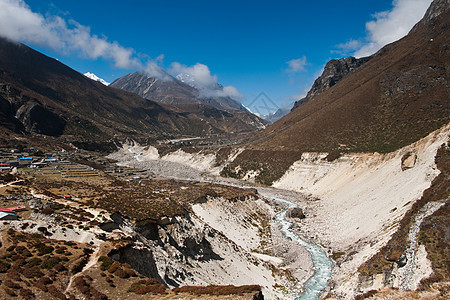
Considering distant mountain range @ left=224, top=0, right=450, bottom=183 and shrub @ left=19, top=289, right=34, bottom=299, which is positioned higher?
distant mountain range @ left=224, top=0, right=450, bottom=183

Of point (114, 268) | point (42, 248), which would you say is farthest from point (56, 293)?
point (42, 248)

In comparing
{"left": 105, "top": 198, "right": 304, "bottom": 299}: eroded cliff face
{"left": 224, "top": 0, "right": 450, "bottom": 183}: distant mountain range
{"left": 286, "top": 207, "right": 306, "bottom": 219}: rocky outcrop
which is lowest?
{"left": 105, "top": 198, "right": 304, "bottom": 299}: eroded cliff face

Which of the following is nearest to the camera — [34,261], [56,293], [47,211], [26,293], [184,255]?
[26,293]

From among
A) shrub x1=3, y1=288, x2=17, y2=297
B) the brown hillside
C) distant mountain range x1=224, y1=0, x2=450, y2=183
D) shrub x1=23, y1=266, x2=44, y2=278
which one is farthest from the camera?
distant mountain range x1=224, y1=0, x2=450, y2=183

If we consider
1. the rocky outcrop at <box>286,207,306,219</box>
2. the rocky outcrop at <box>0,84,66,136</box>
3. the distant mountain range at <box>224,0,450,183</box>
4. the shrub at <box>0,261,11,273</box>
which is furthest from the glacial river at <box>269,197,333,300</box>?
the rocky outcrop at <box>0,84,66,136</box>

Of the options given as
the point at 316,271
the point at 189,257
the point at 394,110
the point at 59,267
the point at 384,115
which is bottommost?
the point at 189,257

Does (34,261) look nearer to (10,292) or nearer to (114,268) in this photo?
(10,292)

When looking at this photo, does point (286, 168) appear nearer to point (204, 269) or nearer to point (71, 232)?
point (204, 269)

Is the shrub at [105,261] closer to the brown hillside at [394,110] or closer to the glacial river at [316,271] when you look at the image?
the glacial river at [316,271]

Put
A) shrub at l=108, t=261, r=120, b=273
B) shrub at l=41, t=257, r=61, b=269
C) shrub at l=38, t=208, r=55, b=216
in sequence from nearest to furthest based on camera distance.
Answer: shrub at l=41, t=257, r=61, b=269 → shrub at l=108, t=261, r=120, b=273 → shrub at l=38, t=208, r=55, b=216

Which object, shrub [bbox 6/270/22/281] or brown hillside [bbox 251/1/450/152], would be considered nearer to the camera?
shrub [bbox 6/270/22/281]

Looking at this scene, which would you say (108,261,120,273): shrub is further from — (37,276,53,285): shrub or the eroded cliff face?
(37,276,53,285): shrub
